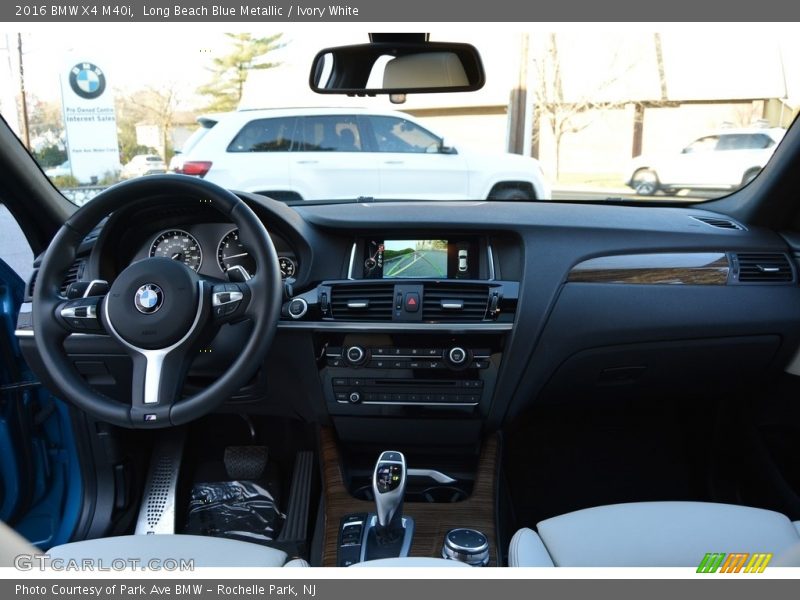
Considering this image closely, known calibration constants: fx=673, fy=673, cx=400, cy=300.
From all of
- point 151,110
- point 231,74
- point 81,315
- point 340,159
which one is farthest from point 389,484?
point 231,74

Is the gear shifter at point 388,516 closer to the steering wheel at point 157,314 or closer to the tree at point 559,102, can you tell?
the steering wheel at point 157,314

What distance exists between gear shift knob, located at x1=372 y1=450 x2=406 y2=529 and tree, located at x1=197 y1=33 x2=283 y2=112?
10.3m

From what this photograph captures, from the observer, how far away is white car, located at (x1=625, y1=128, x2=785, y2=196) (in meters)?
11.1

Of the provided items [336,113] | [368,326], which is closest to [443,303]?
[368,326]

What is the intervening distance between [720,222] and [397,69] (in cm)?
145

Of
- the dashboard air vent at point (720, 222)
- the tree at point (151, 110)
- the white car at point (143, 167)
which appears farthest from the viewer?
the tree at point (151, 110)

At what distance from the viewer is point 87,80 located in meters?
5.99

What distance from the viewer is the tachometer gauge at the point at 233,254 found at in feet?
8.06

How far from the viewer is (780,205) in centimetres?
268

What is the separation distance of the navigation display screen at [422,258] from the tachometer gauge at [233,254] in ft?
1.42

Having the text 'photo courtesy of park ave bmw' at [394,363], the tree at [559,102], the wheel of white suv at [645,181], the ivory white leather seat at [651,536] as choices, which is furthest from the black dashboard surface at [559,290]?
the tree at [559,102]

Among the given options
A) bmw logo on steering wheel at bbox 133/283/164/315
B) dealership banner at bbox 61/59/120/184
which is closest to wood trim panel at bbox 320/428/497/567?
bmw logo on steering wheel at bbox 133/283/164/315

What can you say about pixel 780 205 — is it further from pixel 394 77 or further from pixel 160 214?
pixel 160 214

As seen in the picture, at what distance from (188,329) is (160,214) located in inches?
26.8
